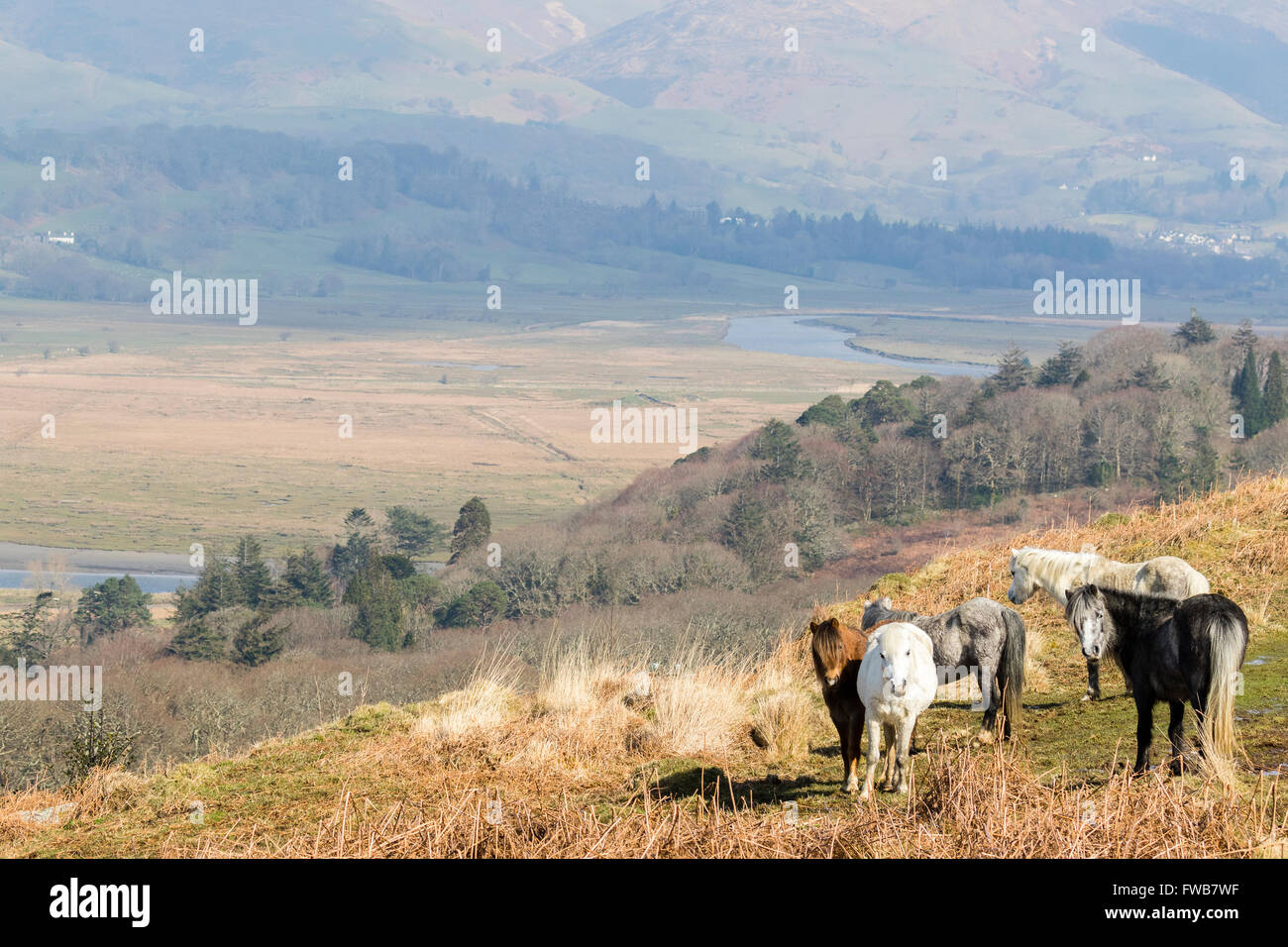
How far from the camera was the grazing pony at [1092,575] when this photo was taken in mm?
10781

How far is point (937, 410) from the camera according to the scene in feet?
380

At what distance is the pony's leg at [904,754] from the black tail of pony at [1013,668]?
1547 millimetres

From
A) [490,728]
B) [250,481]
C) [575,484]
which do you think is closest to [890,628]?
[490,728]

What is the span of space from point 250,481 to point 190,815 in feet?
512

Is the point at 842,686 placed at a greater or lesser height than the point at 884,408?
Result: lesser

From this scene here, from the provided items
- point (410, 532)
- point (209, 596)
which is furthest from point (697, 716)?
point (410, 532)

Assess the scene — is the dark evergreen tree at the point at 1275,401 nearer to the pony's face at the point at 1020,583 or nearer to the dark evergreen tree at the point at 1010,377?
the dark evergreen tree at the point at 1010,377

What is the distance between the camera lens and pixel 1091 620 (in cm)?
860

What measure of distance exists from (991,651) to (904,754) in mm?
1696

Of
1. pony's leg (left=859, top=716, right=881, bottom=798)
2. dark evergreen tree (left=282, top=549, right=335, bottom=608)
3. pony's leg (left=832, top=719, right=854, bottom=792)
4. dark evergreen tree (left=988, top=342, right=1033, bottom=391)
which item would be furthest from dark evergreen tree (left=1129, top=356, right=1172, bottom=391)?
pony's leg (left=859, top=716, right=881, bottom=798)

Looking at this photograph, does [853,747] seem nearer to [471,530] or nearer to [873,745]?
[873,745]

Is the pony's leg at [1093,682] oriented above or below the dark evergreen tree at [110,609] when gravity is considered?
above

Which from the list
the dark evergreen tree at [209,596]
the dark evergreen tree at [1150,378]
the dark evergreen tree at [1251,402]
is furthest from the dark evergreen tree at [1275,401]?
the dark evergreen tree at [209,596]
